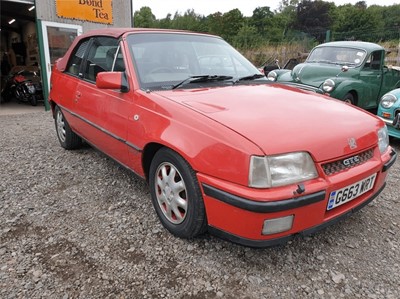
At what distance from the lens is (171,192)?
7.61 feet

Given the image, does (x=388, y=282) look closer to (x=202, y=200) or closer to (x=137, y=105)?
(x=202, y=200)

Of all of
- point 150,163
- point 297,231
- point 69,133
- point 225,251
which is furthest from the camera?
point 69,133

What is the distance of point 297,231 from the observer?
74.8 inches

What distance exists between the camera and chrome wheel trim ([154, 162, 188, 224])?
7.38 feet

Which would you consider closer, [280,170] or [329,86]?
[280,170]

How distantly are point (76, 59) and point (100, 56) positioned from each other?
0.72 m

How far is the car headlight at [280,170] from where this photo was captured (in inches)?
70.0

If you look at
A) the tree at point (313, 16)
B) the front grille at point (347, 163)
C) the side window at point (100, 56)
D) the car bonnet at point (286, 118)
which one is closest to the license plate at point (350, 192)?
the front grille at point (347, 163)

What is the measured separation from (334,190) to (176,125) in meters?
1.08

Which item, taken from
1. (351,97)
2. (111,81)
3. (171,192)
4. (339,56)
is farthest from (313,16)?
(171,192)

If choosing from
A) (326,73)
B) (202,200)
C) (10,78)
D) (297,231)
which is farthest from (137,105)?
(10,78)

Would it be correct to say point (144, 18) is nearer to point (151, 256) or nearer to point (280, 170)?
point (151, 256)

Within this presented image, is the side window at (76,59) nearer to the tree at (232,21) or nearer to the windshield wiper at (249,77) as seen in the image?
the windshield wiper at (249,77)

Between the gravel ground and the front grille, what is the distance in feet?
2.10
